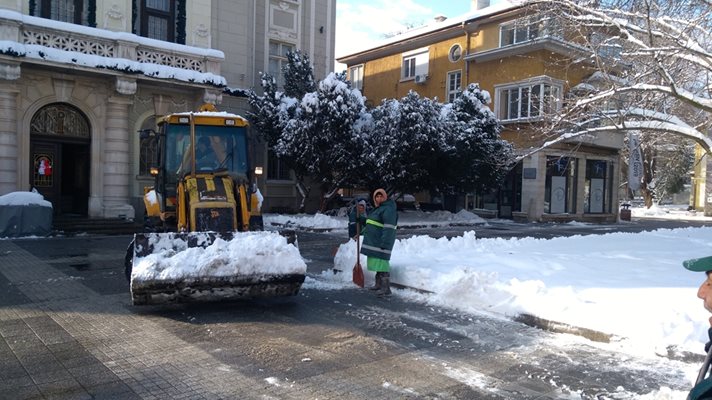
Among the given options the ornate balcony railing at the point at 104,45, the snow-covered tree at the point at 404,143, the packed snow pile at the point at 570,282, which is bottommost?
the packed snow pile at the point at 570,282

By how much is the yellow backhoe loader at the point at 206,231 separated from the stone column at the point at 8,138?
10050 millimetres

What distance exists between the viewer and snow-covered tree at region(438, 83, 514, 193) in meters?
22.8

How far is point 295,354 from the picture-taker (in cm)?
579

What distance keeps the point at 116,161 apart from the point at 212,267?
14713 millimetres

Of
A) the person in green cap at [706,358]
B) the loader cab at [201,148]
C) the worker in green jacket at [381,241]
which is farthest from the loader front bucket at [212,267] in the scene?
the person in green cap at [706,358]

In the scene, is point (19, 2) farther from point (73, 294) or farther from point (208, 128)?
point (73, 294)

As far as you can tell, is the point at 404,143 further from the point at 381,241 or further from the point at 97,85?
the point at 381,241

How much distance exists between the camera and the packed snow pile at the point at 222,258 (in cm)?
695

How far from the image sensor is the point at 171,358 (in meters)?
5.56

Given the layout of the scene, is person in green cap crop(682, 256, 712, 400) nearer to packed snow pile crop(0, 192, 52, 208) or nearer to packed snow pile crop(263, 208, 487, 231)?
packed snow pile crop(0, 192, 52, 208)

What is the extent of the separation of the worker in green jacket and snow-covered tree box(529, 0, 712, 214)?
510 cm

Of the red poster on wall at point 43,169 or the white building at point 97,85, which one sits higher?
the white building at point 97,85

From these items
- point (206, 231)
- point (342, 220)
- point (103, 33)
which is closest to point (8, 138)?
point (103, 33)

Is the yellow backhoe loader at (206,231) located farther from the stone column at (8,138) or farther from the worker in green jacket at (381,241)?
the stone column at (8,138)
